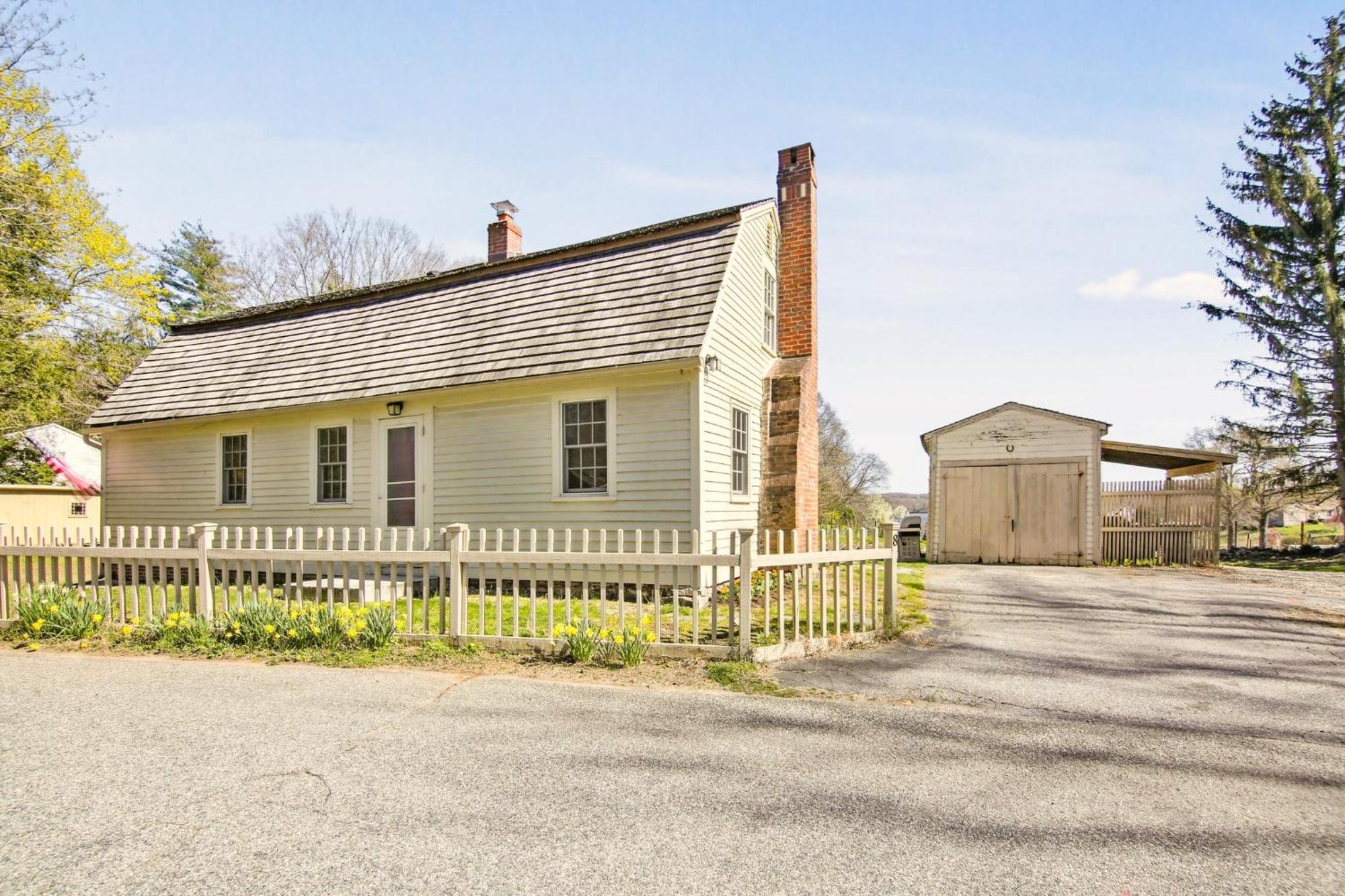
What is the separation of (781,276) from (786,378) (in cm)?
227

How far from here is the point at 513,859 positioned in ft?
10.7

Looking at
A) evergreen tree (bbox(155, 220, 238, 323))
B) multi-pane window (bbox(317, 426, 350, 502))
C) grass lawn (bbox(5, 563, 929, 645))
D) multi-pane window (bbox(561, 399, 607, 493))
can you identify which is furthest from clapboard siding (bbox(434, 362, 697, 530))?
evergreen tree (bbox(155, 220, 238, 323))

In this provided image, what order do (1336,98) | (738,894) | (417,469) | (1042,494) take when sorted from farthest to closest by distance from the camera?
(1336,98), (1042,494), (417,469), (738,894)

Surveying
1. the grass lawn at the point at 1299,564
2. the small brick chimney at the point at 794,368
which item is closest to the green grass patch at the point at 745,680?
the small brick chimney at the point at 794,368

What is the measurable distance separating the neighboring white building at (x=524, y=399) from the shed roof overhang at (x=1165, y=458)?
33.1 ft

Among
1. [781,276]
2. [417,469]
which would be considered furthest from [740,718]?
[781,276]

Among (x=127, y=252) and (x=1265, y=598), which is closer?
(x=1265, y=598)

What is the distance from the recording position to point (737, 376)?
1227cm

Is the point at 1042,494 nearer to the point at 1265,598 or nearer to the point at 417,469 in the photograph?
the point at 1265,598

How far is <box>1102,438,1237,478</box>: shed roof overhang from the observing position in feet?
59.4

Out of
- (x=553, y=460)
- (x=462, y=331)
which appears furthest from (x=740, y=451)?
(x=462, y=331)

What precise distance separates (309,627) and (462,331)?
7.04m

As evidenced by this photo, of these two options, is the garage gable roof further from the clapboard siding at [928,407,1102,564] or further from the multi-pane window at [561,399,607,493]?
the multi-pane window at [561,399,607,493]

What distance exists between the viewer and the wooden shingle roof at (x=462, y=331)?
36.7 ft
